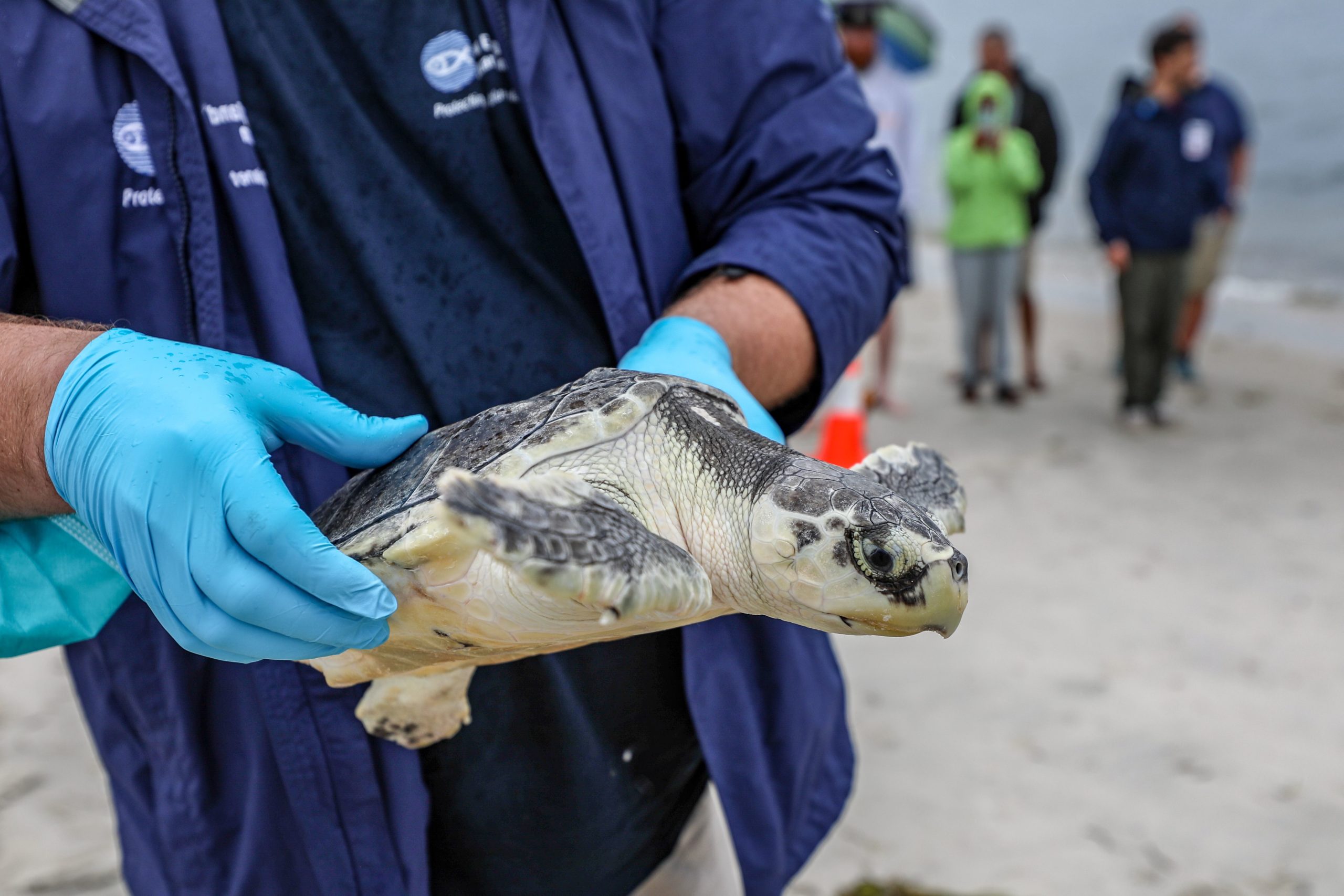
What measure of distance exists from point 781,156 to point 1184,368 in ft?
16.1

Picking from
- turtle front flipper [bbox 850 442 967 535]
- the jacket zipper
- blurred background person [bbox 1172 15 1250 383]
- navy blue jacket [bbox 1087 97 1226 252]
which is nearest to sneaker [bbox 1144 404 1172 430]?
blurred background person [bbox 1172 15 1250 383]

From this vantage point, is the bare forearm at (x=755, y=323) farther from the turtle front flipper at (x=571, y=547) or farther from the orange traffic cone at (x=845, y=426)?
the orange traffic cone at (x=845, y=426)

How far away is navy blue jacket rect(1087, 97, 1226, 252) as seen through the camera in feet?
13.3

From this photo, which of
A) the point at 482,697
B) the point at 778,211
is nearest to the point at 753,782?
the point at 482,697

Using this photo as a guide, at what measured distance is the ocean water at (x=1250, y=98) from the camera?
9.70m

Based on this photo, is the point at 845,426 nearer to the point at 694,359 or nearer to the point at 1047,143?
the point at 694,359

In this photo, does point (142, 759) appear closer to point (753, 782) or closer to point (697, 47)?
point (753, 782)

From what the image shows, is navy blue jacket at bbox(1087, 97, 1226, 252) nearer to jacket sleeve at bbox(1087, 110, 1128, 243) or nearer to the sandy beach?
jacket sleeve at bbox(1087, 110, 1128, 243)

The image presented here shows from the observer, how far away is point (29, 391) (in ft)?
2.41

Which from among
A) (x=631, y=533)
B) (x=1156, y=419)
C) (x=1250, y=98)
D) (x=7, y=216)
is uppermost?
(x=7, y=216)

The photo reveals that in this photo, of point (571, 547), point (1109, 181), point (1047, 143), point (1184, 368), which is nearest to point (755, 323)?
point (571, 547)

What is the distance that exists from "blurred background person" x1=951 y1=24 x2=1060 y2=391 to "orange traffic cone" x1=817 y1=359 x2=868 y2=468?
255cm

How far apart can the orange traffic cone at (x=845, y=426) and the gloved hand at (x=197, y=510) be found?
1.65 metres

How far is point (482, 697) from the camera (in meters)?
1.03
